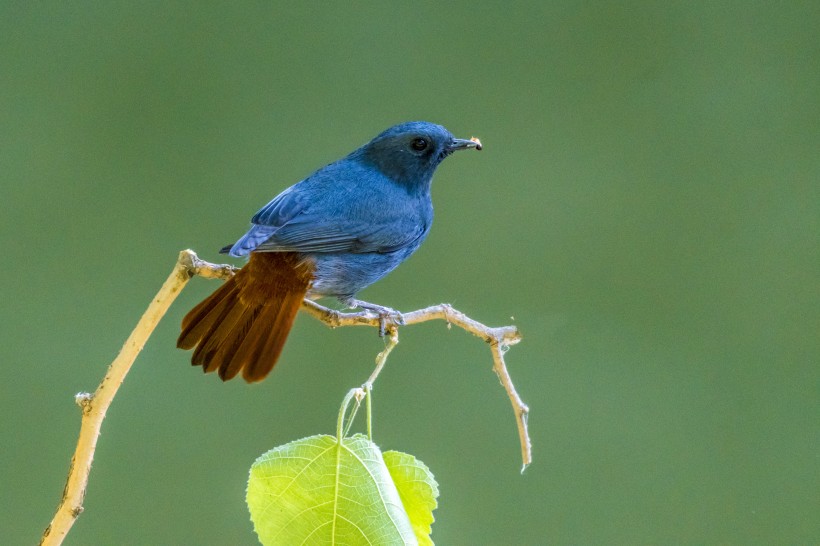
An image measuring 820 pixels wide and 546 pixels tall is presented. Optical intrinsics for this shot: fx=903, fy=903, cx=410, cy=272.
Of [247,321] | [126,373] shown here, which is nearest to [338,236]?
[247,321]

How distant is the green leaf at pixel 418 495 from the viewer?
1119mm

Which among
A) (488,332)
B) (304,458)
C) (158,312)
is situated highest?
(488,332)

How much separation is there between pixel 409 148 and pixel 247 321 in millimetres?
540

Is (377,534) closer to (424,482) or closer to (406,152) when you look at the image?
(424,482)

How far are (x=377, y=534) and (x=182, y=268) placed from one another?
445mm

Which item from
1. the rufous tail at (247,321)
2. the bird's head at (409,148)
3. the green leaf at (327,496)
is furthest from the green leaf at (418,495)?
the bird's head at (409,148)

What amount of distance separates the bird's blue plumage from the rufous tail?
6 cm

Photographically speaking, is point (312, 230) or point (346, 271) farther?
point (346, 271)

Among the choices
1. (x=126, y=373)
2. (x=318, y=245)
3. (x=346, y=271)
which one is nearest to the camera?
(x=126, y=373)

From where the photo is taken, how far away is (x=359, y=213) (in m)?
1.63

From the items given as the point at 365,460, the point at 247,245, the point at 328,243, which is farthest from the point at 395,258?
the point at 365,460

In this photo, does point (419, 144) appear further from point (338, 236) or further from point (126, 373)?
point (126, 373)

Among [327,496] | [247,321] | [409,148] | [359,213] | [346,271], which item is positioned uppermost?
[409,148]

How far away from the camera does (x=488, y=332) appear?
4.47 feet
